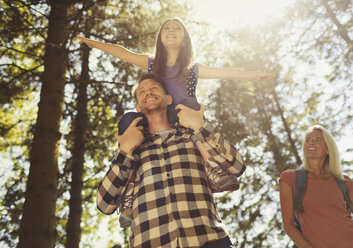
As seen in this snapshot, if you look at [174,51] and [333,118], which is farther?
[333,118]

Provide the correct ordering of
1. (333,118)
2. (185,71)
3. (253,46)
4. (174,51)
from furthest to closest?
1. (253,46)
2. (333,118)
3. (174,51)
4. (185,71)

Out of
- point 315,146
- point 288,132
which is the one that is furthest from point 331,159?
point 288,132

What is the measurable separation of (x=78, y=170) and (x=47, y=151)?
3.60 metres

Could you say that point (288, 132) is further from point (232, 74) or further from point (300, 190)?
point (232, 74)

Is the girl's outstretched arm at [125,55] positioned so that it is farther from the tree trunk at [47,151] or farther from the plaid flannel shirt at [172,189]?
the plaid flannel shirt at [172,189]

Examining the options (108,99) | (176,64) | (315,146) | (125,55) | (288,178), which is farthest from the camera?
(108,99)

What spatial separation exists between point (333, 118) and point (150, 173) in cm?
1233

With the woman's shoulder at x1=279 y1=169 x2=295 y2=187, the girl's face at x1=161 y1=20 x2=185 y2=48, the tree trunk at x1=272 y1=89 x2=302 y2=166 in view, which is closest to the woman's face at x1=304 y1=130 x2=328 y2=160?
the woman's shoulder at x1=279 y1=169 x2=295 y2=187

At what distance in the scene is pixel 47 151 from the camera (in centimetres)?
424

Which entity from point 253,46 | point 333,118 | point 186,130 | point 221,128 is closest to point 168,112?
point 186,130

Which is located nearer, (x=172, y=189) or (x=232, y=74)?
Answer: (x=172, y=189)

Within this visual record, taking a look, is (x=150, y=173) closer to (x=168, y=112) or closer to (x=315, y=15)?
(x=168, y=112)

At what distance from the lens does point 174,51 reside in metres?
3.87

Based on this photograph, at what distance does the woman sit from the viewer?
3.39 meters
